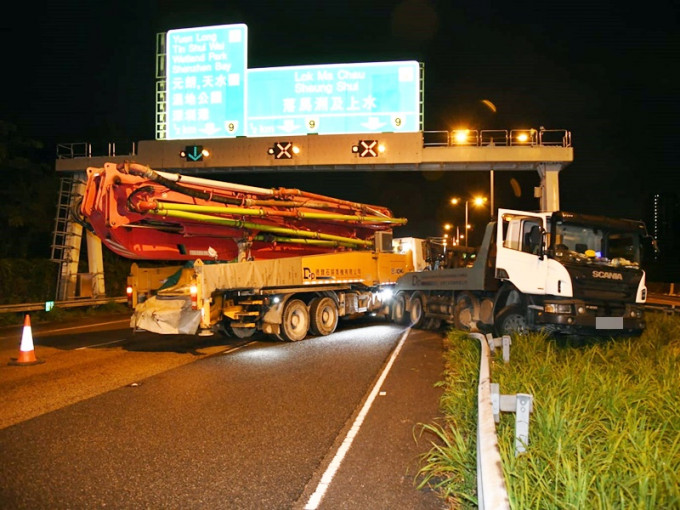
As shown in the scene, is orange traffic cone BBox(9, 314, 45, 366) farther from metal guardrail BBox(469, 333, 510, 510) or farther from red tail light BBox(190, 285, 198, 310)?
metal guardrail BBox(469, 333, 510, 510)

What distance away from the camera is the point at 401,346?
11930mm

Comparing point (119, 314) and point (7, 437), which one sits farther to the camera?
point (119, 314)

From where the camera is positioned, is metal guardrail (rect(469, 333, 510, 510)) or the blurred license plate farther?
the blurred license plate

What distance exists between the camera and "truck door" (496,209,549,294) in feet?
33.0

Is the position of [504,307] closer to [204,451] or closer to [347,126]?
[204,451]

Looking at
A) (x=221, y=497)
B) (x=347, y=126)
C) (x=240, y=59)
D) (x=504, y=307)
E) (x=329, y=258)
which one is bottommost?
(x=221, y=497)

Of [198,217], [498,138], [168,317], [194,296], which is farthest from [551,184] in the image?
[168,317]

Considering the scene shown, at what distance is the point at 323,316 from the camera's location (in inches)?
541

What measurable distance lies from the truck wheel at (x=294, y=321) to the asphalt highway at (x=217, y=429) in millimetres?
1429

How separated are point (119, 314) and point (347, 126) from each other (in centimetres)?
1123

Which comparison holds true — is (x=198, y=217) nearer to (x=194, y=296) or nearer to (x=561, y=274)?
(x=194, y=296)

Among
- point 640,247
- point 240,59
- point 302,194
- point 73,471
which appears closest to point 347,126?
point 240,59

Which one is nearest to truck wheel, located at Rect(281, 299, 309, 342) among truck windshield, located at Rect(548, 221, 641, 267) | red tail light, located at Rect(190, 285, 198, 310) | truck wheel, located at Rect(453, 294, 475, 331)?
red tail light, located at Rect(190, 285, 198, 310)

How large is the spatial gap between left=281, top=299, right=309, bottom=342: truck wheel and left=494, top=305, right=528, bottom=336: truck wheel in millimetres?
4343
